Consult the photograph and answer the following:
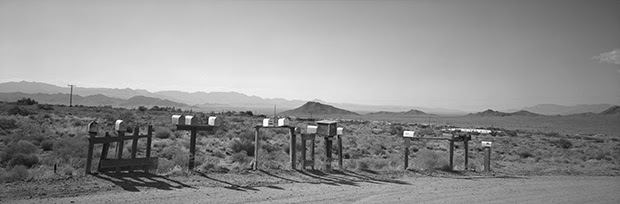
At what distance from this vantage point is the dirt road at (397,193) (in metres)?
7.16

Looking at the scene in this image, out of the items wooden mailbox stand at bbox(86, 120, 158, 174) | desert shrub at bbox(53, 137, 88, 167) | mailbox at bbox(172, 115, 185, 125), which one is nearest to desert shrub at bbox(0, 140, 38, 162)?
desert shrub at bbox(53, 137, 88, 167)

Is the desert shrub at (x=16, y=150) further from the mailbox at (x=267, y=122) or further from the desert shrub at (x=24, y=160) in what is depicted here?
the mailbox at (x=267, y=122)

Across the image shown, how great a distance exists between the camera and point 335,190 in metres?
8.43

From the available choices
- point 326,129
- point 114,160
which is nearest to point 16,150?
point 114,160

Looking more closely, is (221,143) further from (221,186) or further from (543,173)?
(543,173)

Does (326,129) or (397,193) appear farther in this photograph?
(326,129)

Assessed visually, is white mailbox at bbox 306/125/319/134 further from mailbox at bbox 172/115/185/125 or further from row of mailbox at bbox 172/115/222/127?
mailbox at bbox 172/115/185/125

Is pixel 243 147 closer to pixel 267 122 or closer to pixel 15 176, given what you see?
pixel 267 122

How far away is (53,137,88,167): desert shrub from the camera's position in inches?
451

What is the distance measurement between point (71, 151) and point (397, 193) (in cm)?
1090

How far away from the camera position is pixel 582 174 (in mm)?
12586

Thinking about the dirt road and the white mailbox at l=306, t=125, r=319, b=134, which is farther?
the white mailbox at l=306, t=125, r=319, b=134

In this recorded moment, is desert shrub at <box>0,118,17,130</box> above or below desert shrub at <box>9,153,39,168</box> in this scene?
above

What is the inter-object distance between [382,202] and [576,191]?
17.7ft
